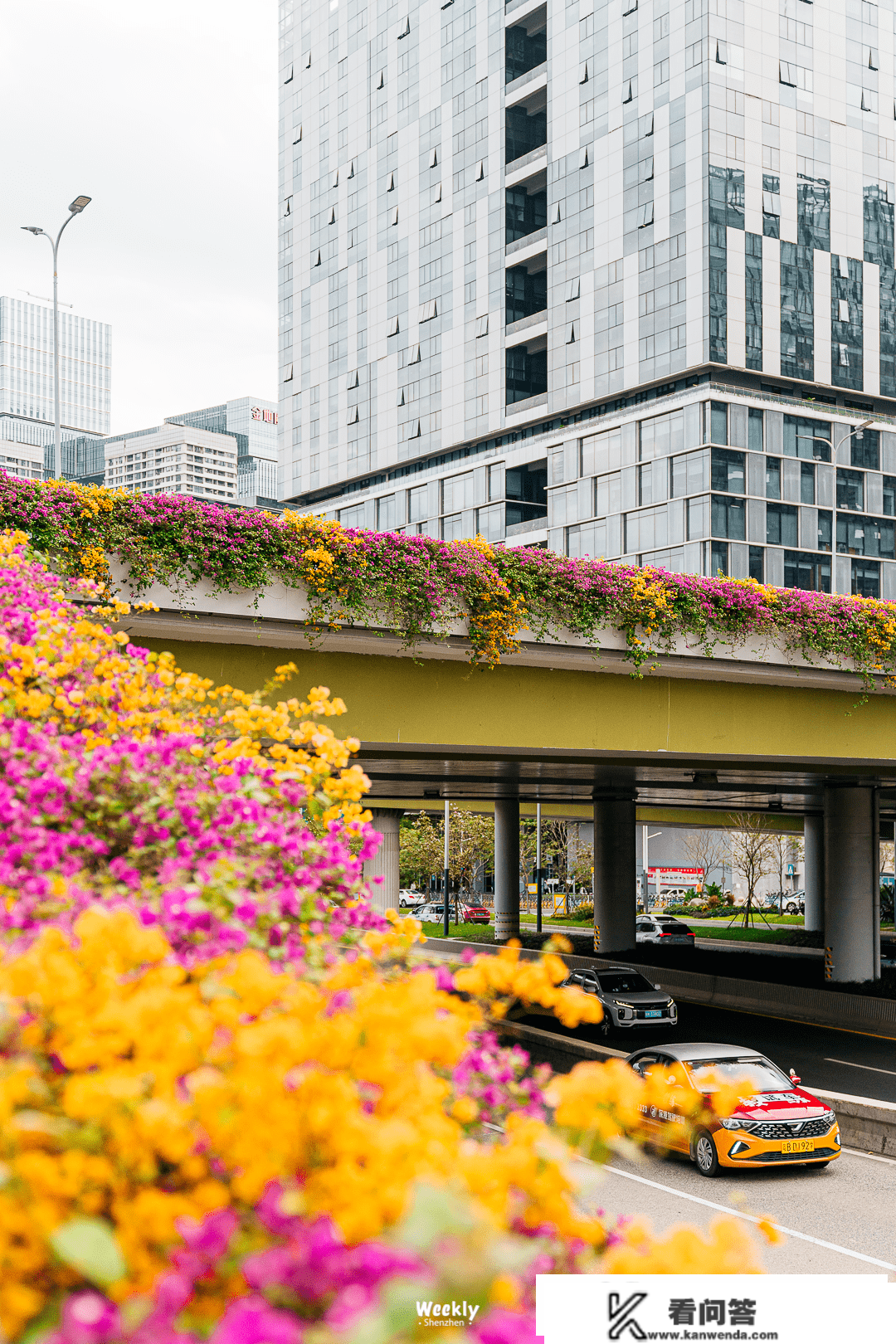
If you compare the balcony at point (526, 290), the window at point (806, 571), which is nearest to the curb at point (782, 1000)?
the window at point (806, 571)

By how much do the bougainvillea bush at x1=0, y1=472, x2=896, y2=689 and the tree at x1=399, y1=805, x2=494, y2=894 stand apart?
183ft

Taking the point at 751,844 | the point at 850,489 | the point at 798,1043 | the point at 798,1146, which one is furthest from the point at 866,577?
the point at 798,1146

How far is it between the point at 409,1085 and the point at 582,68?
88190 millimetres

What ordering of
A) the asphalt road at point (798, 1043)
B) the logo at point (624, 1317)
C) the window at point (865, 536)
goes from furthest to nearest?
1. the window at point (865, 536)
2. the asphalt road at point (798, 1043)
3. the logo at point (624, 1317)

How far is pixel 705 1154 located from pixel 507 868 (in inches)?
1523

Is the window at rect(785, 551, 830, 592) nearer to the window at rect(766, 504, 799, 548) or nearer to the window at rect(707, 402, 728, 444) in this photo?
the window at rect(766, 504, 799, 548)

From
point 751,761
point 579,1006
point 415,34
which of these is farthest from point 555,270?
point 579,1006

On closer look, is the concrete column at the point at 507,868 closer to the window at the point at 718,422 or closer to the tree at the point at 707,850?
the window at the point at 718,422

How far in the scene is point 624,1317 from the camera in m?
3.67

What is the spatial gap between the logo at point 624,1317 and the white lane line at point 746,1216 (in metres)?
6.40

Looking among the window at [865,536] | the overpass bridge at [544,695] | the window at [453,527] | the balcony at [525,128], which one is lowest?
the overpass bridge at [544,695]

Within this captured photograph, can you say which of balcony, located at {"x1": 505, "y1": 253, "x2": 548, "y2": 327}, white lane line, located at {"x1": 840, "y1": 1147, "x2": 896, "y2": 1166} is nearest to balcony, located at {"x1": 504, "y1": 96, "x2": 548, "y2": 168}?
balcony, located at {"x1": 505, "y1": 253, "x2": 548, "y2": 327}

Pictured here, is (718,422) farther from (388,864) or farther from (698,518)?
(388,864)

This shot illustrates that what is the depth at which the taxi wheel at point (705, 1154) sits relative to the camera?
15039 millimetres
